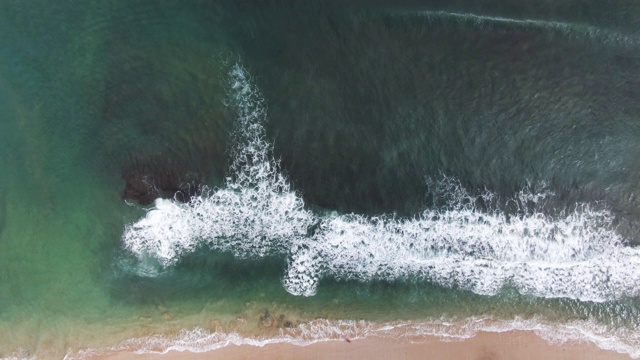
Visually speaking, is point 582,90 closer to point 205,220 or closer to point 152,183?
point 205,220

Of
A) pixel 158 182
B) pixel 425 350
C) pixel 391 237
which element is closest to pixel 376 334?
pixel 425 350

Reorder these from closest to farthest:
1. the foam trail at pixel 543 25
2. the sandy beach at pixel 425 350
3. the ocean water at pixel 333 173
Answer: the sandy beach at pixel 425 350 < the ocean water at pixel 333 173 < the foam trail at pixel 543 25

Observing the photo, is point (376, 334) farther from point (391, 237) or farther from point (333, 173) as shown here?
point (333, 173)

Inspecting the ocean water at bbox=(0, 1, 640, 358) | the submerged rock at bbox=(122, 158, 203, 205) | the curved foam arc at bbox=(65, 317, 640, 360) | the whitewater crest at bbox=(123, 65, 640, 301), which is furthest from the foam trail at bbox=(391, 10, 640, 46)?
the curved foam arc at bbox=(65, 317, 640, 360)

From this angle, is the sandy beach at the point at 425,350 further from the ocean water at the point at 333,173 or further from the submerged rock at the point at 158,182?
the submerged rock at the point at 158,182

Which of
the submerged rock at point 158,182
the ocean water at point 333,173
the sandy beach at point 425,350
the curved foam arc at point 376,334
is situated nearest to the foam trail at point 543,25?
the ocean water at point 333,173

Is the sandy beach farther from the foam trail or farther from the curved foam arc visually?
the foam trail

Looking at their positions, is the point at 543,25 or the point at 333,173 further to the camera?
the point at 543,25
